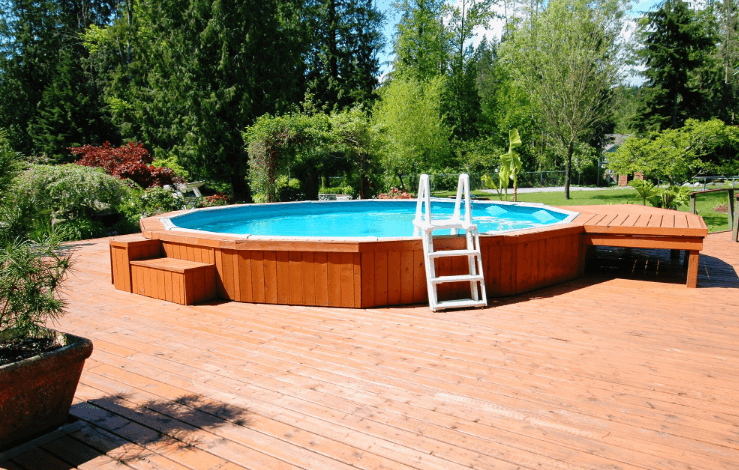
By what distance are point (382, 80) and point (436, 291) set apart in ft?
102

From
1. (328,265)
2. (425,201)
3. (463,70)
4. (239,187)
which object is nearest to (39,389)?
(328,265)

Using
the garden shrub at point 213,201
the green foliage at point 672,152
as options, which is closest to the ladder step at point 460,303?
the garden shrub at point 213,201

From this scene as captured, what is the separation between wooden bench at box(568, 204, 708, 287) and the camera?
5273 mm

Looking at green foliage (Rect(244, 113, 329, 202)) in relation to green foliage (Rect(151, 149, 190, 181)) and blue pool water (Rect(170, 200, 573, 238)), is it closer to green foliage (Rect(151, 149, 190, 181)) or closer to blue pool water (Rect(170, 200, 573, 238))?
blue pool water (Rect(170, 200, 573, 238))

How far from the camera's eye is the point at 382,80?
33438 millimetres

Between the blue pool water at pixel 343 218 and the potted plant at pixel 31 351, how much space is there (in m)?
5.71

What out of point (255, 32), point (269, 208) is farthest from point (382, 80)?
point (269, 208)

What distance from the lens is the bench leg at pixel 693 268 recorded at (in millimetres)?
5328

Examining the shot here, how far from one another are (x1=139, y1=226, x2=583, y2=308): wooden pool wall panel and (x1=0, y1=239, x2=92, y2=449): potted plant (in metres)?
2.42

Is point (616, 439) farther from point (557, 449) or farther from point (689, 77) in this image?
point (689, 77)

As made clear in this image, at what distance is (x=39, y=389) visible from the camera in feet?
7.23

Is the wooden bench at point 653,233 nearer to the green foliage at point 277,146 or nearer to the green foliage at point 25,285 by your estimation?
the green foliage at point 25,285

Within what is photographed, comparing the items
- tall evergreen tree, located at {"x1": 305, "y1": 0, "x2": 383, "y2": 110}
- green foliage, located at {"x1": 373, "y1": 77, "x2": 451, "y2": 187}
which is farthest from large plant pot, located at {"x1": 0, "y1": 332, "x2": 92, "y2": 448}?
tall evergreen tree, located at {"x1": 305, "y1": 0, "x2": 383, "y2": 110}

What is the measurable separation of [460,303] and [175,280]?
9.65 feet
